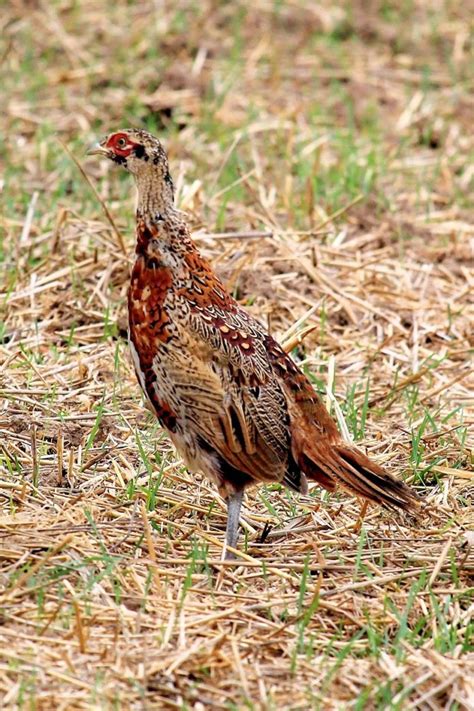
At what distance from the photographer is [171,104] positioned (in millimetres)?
9492

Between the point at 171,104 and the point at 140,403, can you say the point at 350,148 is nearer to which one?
the point at 171,104

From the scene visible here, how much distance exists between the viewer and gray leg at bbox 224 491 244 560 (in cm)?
483

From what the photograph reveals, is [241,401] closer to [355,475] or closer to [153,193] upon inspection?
[355,475]

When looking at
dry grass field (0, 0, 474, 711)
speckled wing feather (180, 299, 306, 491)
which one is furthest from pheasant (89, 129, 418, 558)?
dry grass field (0, 0, 474, 711)

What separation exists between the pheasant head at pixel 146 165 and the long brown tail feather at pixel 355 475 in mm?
1074

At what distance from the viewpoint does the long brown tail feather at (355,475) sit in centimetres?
480

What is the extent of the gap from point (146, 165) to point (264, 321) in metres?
2.13

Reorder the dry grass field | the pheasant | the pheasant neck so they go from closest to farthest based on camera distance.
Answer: the dry grass field → the pheasant → the pheasant neck

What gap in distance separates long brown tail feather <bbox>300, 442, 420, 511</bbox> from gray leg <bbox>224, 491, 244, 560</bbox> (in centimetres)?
27

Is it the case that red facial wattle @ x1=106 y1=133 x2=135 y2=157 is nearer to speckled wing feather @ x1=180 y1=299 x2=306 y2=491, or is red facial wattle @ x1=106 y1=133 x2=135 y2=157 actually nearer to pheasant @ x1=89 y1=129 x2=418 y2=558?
pheasant @ x1=89 y1=129 x2=418 y2=558

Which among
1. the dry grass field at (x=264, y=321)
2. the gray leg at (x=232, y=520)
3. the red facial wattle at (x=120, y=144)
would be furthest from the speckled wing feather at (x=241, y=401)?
the red facial wattle at (x=120, y=144)

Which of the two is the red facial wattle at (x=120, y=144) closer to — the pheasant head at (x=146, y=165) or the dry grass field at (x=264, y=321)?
the pheasant head at (x=146, y=165)

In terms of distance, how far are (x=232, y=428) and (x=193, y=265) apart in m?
0.61

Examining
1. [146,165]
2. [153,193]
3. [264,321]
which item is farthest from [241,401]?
[264,321]
